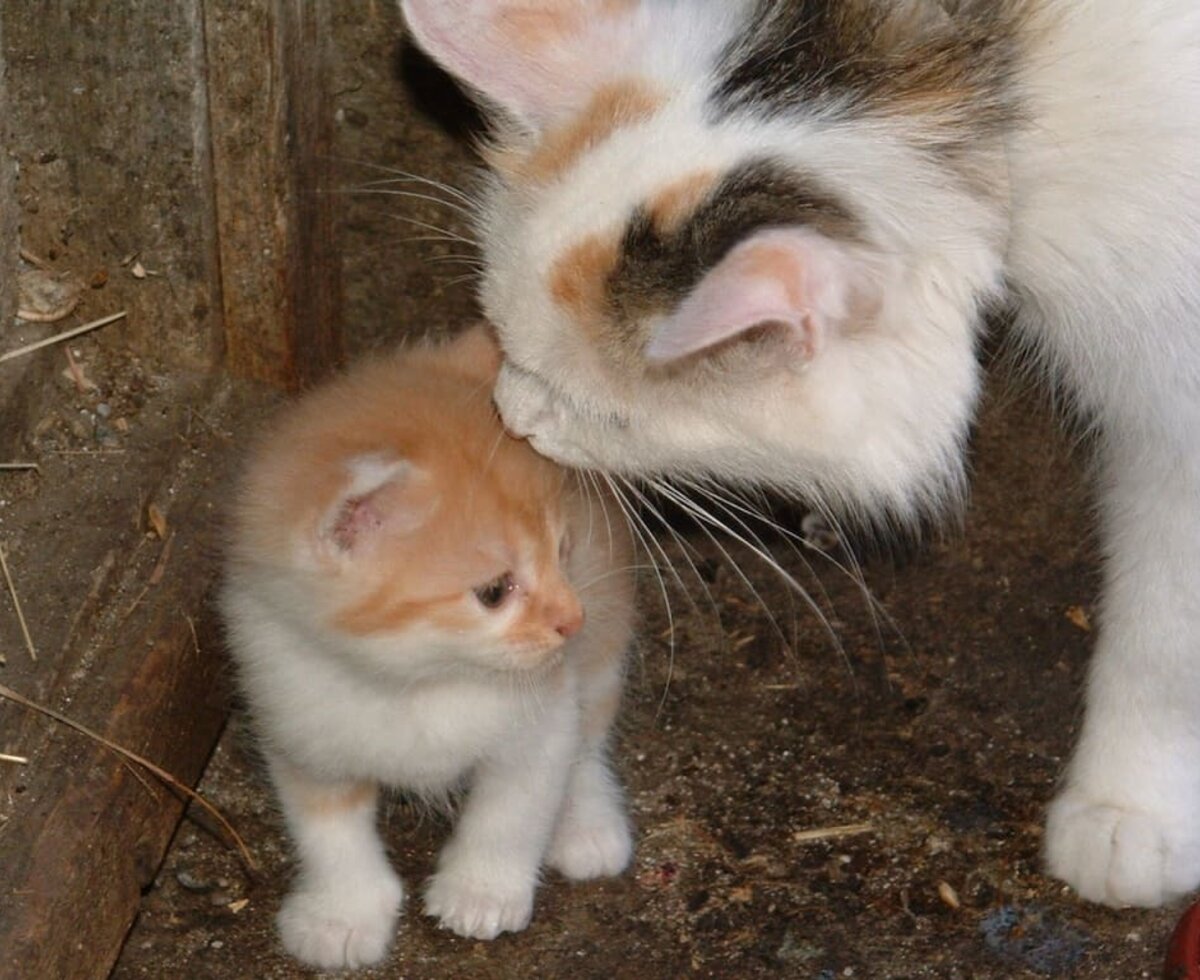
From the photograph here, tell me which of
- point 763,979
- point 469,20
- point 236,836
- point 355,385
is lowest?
point 236,836

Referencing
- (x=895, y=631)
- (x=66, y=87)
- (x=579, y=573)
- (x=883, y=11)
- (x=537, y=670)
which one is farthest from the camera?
(x=895, y=631)

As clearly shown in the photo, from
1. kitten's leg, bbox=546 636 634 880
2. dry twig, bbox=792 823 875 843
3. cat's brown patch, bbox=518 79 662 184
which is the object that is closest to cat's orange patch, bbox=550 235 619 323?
cat's brown patch, bbox=518 79 662 184

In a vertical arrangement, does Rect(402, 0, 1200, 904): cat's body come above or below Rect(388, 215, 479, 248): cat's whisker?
above

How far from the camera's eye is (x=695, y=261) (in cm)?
193

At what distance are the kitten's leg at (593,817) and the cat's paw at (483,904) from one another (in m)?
0.13

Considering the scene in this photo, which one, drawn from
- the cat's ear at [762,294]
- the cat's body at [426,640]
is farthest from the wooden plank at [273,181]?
the cat's ear at [762,294]

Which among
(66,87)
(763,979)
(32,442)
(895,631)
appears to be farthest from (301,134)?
(763,979)

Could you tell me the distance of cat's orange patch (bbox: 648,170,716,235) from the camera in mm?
1955

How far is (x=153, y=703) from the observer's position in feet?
8.13

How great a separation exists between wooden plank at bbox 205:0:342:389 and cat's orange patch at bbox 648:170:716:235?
929 mm

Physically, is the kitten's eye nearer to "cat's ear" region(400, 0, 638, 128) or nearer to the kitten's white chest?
the kitten's white chest

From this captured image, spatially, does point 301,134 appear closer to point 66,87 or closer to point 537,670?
point 66,87

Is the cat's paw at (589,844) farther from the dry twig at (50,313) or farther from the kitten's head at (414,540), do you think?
the dry twig at (50,313)

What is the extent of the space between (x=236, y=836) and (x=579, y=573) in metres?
0.63
